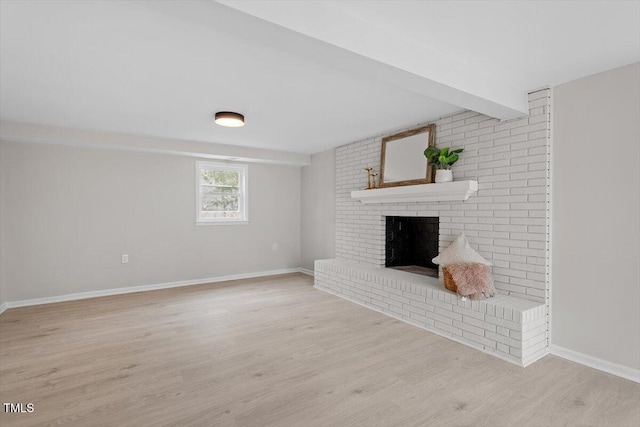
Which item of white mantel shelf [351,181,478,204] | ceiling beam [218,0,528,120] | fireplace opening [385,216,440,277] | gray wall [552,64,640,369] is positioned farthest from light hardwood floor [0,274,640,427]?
ceiling beam [218,0,528,120]

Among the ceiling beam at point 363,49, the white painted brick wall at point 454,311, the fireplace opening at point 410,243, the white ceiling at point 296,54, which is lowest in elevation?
the white painted brick wall at point 454,311

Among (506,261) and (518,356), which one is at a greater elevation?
(506,261)

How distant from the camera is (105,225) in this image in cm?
445

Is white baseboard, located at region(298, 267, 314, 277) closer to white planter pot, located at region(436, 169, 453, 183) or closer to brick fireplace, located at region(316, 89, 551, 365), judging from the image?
brick fireplace, located at region(316, 89, 551, 365)

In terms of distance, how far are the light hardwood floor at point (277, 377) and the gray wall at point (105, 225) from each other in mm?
841

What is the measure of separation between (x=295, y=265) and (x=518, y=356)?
4.24m

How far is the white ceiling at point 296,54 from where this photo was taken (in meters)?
1.63

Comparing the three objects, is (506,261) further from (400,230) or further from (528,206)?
(400,230)

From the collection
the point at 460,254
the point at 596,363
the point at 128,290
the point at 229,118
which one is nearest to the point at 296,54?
the point at 229,118

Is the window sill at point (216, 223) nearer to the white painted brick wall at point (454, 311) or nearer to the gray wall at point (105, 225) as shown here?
the gray wall at point (105, 225)

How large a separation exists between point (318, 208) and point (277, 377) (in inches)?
145

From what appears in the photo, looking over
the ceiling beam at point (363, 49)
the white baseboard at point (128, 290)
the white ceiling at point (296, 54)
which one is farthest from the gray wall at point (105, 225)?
the ceiling beam at point (363, 49)

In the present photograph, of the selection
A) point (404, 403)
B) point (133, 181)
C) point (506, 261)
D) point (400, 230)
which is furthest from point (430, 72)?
point (133, 181)

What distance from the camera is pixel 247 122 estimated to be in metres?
3.74
